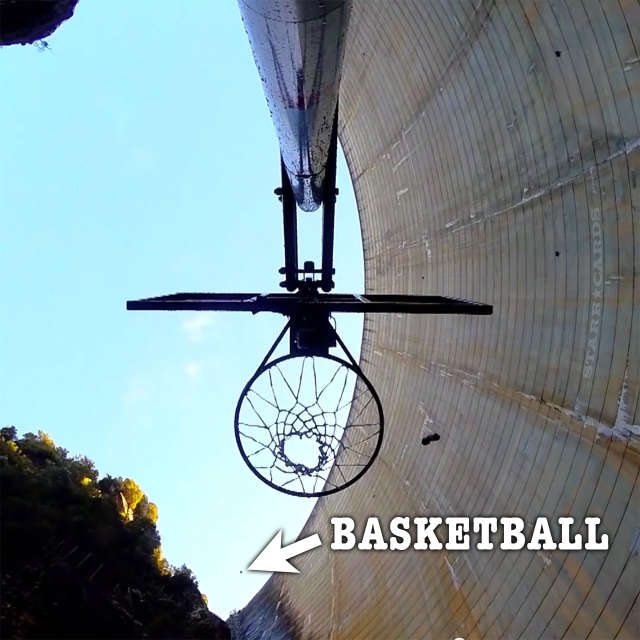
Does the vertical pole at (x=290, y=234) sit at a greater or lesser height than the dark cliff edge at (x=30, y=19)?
lesser

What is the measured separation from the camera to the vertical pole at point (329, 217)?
276 inches

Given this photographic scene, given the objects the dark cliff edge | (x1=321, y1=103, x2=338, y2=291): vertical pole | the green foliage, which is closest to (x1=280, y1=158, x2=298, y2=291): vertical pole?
(x1=321, y1=103, x2=338, y2=291): vertical pole

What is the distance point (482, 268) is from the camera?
9219mm

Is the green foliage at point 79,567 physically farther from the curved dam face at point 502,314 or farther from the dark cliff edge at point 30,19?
the dark cliff edge at point 30,19

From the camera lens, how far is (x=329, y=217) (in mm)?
7465

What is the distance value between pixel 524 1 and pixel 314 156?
310 centimetres

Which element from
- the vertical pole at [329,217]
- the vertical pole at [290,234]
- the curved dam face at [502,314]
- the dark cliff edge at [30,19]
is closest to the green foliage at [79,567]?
the curved dam face at [502,314]

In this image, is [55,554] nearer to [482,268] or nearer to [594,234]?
[482,268]

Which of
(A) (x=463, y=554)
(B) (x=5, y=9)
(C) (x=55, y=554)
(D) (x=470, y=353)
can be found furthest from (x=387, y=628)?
(B) (x=5, y=9)

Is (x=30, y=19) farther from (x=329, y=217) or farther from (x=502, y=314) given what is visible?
(x=502, y=314)

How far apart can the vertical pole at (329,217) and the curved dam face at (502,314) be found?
2424mm

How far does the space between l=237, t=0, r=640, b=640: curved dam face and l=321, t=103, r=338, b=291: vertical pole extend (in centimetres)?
242

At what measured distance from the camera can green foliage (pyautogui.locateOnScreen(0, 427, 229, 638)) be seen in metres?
11.8

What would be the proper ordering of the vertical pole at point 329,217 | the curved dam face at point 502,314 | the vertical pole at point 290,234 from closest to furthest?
the curved dam face at point 502,314 → the vertical pole at point 329,217 → the vertical pole at point 290,234
